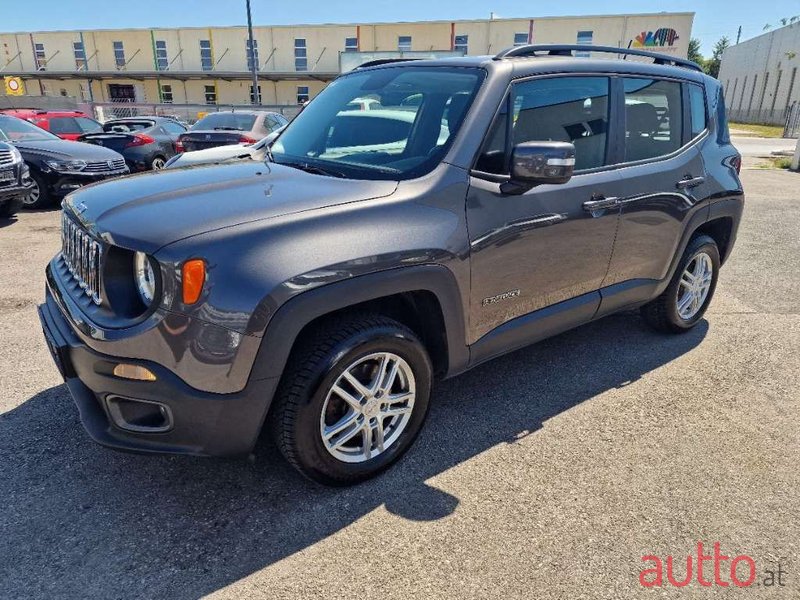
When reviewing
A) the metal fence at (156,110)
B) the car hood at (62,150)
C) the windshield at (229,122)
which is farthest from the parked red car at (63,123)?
the metal fence at (156,110)

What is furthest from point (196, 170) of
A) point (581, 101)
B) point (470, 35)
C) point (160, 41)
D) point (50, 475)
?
point (160, 41)

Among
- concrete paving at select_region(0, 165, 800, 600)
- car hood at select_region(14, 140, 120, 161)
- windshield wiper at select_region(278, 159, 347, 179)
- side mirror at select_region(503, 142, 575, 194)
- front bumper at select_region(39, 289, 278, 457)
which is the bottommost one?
concrete paving at select_region(0, 165, 800, 600)

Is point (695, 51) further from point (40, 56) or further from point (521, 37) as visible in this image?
point (40, 56)

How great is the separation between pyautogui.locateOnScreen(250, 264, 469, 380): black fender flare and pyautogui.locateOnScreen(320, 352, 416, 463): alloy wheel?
0.29 meters

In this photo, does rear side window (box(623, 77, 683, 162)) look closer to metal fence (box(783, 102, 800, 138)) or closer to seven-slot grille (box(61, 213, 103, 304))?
seven-slot grille (box(61, 213, 103, 304))

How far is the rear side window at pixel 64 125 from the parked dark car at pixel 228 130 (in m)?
3.90

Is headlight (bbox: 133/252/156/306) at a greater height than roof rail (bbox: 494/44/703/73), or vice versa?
roof rail (bbox: 494/44/703/73)

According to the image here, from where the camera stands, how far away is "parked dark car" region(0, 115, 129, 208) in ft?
29.8

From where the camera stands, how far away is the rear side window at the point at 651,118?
140 inches

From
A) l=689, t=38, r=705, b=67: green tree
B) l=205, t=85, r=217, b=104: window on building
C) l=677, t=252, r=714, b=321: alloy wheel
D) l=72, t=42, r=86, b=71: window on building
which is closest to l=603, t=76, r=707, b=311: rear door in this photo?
l=677, t=252, r=714, b=321: alloy wheel

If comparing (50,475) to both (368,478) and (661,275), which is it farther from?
(661,275)

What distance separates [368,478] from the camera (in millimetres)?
2682

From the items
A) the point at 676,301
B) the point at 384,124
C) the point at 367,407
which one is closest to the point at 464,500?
the point at 367,407

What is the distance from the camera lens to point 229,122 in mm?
12055
